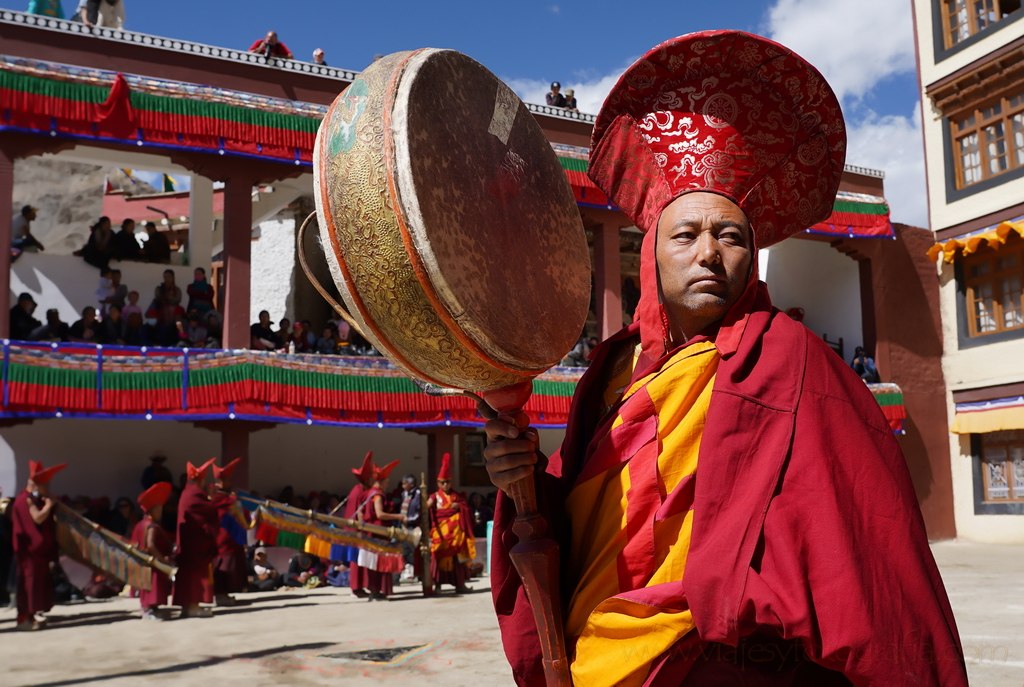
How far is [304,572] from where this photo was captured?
45.4 ft

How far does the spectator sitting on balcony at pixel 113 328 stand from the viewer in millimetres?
12836

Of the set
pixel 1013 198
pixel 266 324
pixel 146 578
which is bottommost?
pixel 146 578

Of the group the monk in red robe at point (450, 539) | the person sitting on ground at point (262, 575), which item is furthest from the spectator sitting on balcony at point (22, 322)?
the monk in red robe at point (450, 539)

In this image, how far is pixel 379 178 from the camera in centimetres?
157

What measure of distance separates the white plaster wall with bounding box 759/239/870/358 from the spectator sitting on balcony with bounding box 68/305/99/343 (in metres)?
13.2

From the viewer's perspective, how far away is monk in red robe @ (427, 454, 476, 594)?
1228 cm

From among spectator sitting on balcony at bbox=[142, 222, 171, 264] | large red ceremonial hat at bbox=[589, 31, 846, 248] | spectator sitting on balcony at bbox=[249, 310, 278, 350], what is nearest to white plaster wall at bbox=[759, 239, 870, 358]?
spectator sitting on balcony at bbox=[249, 310, 278, 350]

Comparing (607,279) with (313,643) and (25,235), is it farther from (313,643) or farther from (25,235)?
(313,643)

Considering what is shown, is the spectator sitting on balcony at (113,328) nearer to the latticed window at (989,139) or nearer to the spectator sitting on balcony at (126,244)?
the spectator sitting on balcony at (126,244)

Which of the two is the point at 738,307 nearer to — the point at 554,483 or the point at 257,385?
the point at 554,483

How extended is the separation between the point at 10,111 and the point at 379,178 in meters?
12.5

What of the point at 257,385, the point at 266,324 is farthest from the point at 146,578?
the point at 266,324

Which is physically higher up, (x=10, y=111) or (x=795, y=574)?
(x=10, y=111)

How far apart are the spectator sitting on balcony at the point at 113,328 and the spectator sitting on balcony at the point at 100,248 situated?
1.67 metres
